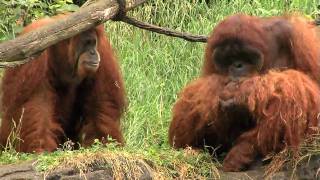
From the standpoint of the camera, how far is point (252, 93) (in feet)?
13.0

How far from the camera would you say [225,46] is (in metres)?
4.18

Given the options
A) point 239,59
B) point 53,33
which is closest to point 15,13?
point 53,33

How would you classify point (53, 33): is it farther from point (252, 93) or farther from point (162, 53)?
point (162, 53)

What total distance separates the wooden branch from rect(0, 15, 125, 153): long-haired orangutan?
1.72ft

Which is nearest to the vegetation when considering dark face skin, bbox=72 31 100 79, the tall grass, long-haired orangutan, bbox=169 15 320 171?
the tall grass

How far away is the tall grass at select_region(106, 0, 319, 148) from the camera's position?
6383 mm

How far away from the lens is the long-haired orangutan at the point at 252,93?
12.9 feet

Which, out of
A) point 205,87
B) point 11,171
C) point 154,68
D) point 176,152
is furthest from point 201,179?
point 154,68

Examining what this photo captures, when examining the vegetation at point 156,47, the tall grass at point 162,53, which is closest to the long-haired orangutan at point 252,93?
the vegetation at point 156,47

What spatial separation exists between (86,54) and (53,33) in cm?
79

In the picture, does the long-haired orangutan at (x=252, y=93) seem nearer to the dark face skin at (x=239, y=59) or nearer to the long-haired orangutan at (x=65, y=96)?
the dark face skin at (x=239, y=59)

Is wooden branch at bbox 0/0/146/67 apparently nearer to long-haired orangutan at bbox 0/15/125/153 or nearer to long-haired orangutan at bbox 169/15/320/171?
long-haired orangutan at bbox 0/15/125/153

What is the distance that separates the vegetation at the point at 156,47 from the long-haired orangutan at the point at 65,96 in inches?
22.4

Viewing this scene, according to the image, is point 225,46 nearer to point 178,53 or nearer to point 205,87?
point 205,87
